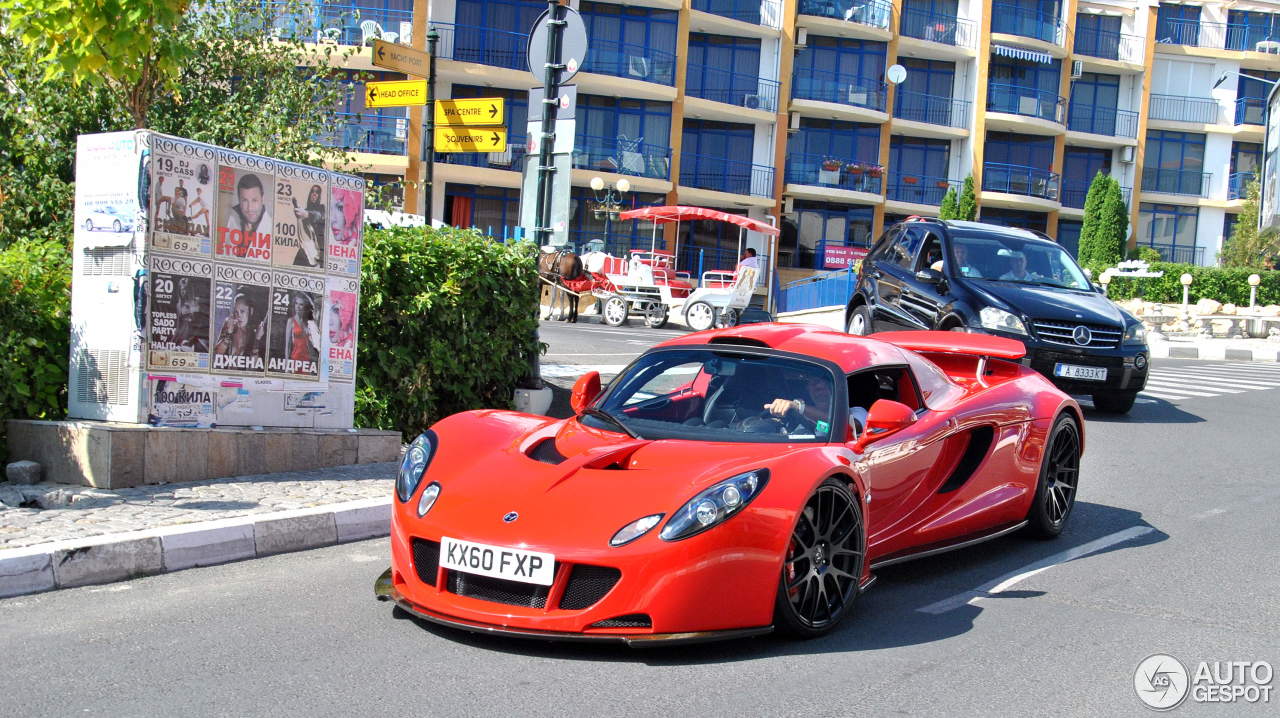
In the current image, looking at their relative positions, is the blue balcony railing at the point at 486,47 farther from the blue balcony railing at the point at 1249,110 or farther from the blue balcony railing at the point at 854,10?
the blue balcony railing at the point at 1249,110

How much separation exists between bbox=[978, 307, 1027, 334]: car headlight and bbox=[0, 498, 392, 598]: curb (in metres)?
7.19

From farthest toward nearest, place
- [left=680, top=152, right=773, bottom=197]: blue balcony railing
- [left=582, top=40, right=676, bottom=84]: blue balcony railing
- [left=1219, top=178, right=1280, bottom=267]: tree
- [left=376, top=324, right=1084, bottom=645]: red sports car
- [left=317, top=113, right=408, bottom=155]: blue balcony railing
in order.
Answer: [left=1219, top=178, right=1280, bottom=267]: tree → [left=680, top=152, right=773, bottom=197]: blue balcony railing → [left=582, top=40, right=676, bottom=84]: blue balcony railing → [left=317, top=113, right=408, bottom=155]: blue balcony railing → [left=376, top=324, right=1084, bottom=645]: red sports car

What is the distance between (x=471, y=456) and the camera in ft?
16.6

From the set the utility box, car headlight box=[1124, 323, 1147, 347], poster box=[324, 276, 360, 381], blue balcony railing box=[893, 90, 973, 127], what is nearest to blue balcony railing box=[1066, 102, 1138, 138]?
blue balcony railing box=[893, 90, 973, 127]

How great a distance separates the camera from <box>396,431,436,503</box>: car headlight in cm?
489

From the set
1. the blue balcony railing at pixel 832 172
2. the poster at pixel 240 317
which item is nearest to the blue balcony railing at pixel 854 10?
the blue balcony railing at pixel 832 172

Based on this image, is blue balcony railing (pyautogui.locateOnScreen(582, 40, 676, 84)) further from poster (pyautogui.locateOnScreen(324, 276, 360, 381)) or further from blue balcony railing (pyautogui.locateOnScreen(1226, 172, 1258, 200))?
poster (pyautogui.locateOnScreen(324, 276, 360, 381))

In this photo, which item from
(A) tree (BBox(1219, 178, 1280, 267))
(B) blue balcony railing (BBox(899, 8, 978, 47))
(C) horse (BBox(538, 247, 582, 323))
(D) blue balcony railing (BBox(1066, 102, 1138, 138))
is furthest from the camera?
(D) blue balcony railing (BBox(1066, 102, 1138, 138))

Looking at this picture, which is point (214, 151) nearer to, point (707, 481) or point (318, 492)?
point (318, 492)

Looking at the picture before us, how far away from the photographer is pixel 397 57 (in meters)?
13.4

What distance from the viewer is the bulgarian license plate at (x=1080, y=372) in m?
11.6

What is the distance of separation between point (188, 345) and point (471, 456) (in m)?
2.81

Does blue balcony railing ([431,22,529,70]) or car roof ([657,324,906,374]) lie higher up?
blue balcony railing ([431,22,529,70])

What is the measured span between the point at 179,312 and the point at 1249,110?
167 ft
